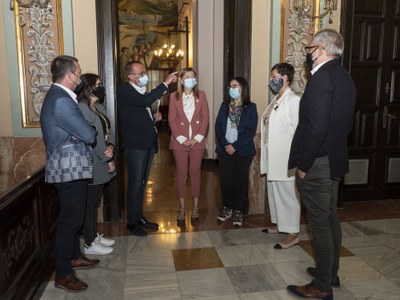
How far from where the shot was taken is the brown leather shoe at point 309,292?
260cm

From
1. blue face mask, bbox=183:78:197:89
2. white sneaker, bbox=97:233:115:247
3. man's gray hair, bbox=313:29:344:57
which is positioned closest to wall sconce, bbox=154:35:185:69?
blue face mask, bbox=183:78:197:89

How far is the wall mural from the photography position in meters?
14.7

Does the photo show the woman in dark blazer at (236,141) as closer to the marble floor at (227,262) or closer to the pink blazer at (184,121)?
the pink blazer at (184,121)

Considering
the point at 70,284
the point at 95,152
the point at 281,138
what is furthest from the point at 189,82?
the point at 70,284

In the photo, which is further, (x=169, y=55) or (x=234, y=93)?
(x=169, y=55)

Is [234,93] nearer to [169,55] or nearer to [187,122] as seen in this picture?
[187,122]

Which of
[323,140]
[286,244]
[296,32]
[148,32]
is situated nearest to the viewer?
[323,140]

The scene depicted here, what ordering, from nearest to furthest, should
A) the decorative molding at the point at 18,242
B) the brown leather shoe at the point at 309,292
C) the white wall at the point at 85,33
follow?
the decorative molding at the point at 18,242 < the brown leather shoe at the point at 309,292 < the white wall at the point at 85,33

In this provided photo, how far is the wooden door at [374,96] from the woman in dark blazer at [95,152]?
3037mm

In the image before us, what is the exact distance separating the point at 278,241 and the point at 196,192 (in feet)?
3.47

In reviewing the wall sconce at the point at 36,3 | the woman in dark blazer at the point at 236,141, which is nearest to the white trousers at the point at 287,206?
the woman in dark blazer at the point at 236,141

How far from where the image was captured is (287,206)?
3615 millimetres

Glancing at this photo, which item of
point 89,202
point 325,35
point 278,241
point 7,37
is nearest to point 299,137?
point 325,35

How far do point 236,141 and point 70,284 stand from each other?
2.07m
